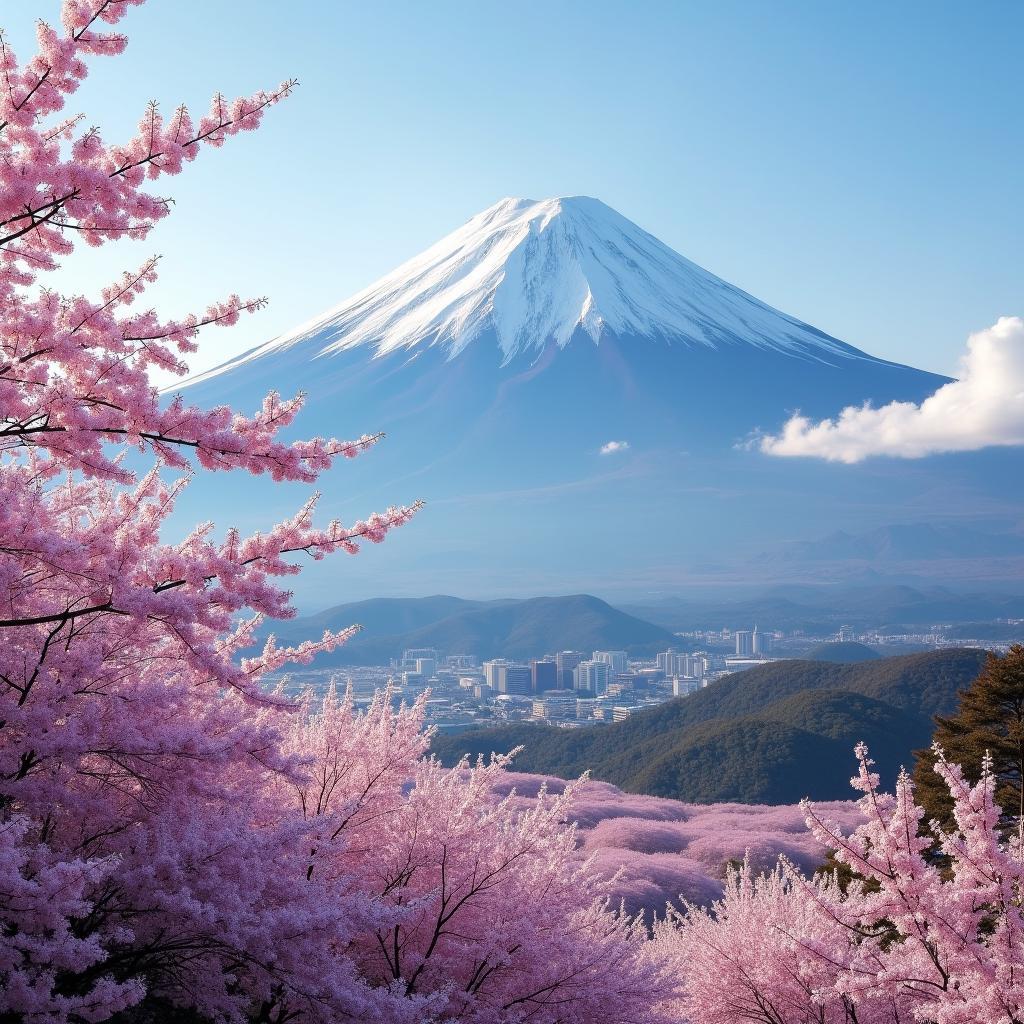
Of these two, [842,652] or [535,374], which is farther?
[535,374]

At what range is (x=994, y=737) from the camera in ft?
47.8

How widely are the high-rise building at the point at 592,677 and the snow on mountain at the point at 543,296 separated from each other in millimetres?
75954

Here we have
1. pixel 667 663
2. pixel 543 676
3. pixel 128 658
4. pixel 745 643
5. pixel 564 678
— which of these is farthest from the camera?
pixel 745 643

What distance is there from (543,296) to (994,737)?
13829 centimetres

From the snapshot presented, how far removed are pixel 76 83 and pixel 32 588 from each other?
2.34 metres

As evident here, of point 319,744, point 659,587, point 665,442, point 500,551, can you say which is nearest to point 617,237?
point 665,442

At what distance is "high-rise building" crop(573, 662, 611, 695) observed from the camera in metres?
80.4

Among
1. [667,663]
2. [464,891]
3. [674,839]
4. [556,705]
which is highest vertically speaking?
[464,891]

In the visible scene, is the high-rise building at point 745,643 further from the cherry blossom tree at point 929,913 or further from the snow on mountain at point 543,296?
the cherry blossom tree at point 929,913

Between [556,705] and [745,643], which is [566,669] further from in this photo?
[745,643]

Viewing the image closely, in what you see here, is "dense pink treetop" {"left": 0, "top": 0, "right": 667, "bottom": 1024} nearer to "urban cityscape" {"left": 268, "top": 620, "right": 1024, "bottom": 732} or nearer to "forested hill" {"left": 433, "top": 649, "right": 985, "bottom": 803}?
"forested hill" {"left": 433, "top": 649, "right": 985, "bottom": 803}

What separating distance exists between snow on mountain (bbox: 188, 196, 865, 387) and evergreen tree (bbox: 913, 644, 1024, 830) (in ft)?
439

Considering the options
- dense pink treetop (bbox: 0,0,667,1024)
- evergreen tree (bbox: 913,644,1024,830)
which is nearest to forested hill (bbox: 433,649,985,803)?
evergreen tree (bbox: 913,644,1024,830)

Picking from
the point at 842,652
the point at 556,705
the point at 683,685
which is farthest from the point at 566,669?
the point at 842,652
